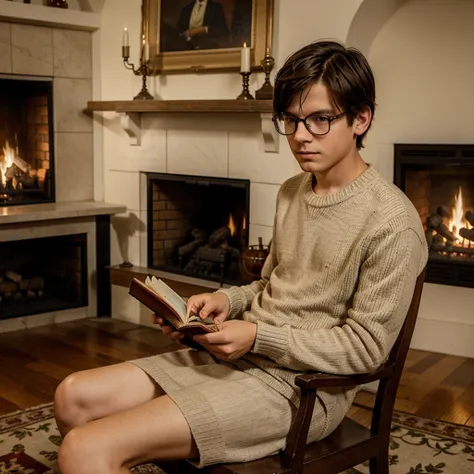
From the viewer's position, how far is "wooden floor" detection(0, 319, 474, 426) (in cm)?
287

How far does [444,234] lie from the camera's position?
11.8 feet

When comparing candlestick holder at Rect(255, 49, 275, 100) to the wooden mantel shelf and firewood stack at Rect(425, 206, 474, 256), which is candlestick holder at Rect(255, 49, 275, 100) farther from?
firewood stack at Rect(425, 206, 474, 256)

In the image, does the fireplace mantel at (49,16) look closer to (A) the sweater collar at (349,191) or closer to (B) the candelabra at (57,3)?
Result: (B) the candelabra at (57,3)

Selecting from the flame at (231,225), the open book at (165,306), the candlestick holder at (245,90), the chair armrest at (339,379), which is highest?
the candlestick holder at (245,90)

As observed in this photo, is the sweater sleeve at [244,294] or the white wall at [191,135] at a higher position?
the white wall at [191,135]

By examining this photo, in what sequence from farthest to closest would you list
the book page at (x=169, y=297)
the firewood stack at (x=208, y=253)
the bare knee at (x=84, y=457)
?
the firewood stack at (x=208, y=253) < the book page at (x=169, y=297) < the bare knee at (x=84, y=457)

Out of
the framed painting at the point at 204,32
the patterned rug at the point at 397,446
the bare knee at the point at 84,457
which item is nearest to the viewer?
the bare knee at the point at 84,457

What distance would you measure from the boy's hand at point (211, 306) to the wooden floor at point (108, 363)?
1140 mm

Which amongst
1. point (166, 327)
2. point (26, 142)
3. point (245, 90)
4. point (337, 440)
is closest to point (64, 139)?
point (26, 142)

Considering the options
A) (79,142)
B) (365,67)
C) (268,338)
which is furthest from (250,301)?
(79,142)

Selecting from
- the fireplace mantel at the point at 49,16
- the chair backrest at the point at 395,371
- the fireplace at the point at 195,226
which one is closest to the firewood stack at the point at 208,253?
the fireplace at the point at 195,226

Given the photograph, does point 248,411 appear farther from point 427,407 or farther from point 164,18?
point 164,18

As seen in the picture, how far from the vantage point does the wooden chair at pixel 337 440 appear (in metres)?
1.47

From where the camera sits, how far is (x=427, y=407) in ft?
9.37
